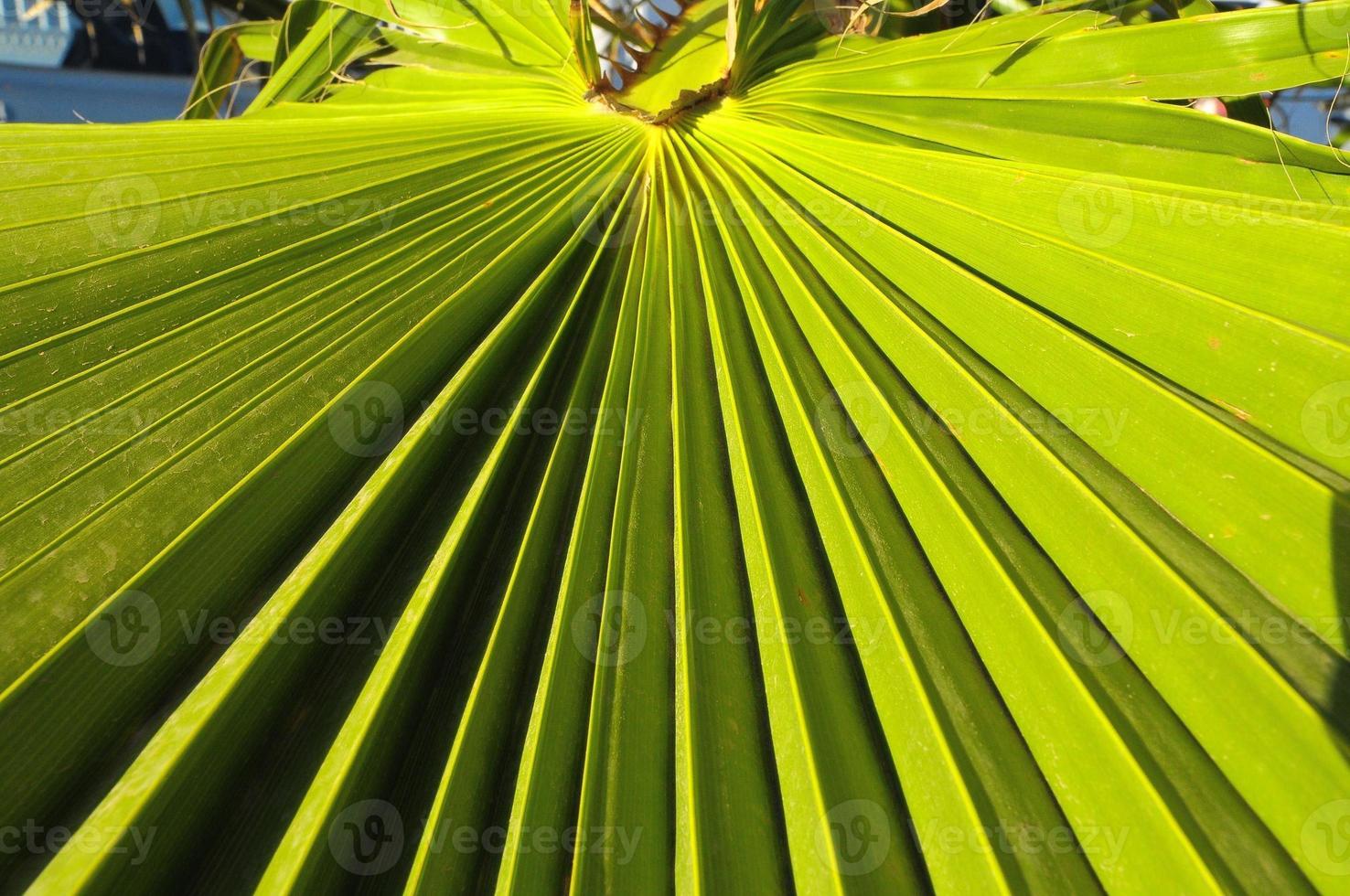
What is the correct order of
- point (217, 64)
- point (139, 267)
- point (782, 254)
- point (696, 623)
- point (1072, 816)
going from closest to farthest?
point (1072, 816)
point (696, 623)
point (139, 267)
point (782, 254)
point (217, 64)

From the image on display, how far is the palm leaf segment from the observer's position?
586 millimetres

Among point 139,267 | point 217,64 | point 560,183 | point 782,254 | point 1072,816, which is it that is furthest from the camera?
point 217,64

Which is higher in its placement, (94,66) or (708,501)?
(94,66)

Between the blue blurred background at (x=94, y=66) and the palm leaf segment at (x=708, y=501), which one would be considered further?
the blue blurred background at (x=94, y=66)

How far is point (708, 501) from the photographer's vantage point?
2.69 feet

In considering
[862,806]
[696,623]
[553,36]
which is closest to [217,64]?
[553,36]

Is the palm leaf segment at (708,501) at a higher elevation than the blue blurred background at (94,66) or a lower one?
lower

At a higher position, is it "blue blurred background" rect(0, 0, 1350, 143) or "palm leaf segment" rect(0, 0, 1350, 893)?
"blue blurred background" rect(0, 0, 1350, 143)

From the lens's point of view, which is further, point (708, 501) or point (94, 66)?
point (94, 66)

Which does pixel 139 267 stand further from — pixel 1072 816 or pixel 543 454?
pixel 1072 816

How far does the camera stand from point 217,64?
1903mm

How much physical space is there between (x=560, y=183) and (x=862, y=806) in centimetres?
87

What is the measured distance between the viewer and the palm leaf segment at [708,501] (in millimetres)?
586

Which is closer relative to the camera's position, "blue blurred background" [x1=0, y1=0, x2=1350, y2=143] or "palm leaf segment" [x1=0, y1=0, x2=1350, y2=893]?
"palm leaf segment" [x1=0, y1=0, x2=1350, y2=893]
